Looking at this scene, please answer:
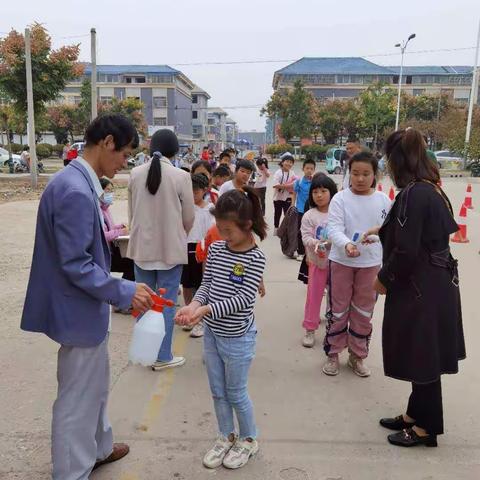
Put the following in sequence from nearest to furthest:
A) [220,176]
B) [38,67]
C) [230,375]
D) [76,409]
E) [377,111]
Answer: [76,409], [230,375], [220,176], [38,67], [377,111]

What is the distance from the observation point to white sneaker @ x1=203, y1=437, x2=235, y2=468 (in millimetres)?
2672

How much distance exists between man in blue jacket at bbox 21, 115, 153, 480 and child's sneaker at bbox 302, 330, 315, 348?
2.33m

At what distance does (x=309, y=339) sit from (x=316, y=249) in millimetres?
800

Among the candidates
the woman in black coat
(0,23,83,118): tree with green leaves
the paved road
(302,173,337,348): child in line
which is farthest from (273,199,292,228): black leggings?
(0,23,83,118): tree with green leaves

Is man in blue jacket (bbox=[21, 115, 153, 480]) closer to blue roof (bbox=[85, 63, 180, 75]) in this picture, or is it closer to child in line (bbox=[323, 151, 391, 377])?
child in line (bbox=[323, 151, 391, 377])

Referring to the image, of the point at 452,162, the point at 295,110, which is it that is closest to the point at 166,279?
the point at 452,162

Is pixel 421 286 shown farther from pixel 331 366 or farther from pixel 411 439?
pixel 331 366

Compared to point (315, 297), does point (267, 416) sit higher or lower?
lower

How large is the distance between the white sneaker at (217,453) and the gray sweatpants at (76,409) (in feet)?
2.06

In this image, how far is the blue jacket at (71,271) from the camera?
204 centimetres

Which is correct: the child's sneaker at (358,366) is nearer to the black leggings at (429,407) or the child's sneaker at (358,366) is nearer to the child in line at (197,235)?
the black leggings at (429,407)

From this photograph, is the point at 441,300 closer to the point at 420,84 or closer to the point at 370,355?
the point at 370,355

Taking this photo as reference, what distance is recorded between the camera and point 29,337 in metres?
4.45

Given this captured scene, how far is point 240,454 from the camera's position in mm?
2697
